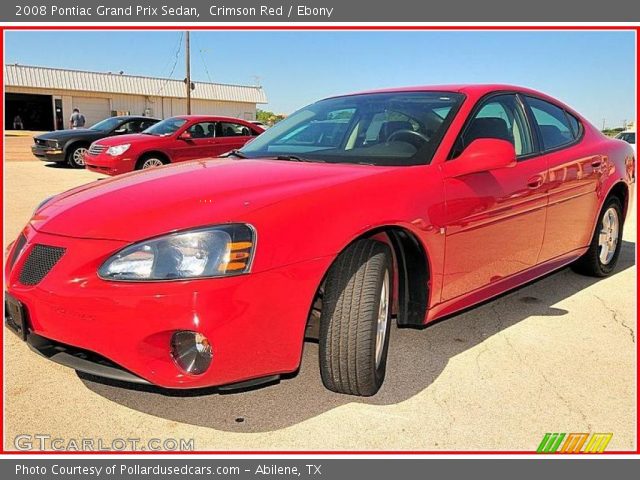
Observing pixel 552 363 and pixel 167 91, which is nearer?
pixel 552 363

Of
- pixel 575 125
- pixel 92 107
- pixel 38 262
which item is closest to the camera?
pixel 38 262

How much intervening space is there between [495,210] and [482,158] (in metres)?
0.39

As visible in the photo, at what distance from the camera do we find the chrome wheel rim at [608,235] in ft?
15.8

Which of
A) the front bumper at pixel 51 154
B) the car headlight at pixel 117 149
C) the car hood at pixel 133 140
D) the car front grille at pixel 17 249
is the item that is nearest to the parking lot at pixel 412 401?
the car front grille at pixel 17 249

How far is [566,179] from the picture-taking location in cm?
402

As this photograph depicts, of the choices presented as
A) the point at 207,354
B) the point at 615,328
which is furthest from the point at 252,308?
the point at 615,328

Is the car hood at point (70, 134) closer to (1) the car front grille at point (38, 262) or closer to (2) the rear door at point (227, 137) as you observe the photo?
(2) the rear door at point (227, 137)

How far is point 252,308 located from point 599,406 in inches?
70.2

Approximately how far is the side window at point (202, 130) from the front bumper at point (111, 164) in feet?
4.62

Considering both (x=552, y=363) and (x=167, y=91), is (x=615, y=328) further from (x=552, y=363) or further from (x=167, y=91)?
(x=167, y=91)

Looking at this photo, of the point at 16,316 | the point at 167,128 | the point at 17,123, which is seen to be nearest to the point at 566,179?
the point at 16,316

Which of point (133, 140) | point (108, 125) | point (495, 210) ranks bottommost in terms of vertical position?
point (108, 125)

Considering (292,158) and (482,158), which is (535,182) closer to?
(482,158)

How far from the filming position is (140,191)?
2.78 m
